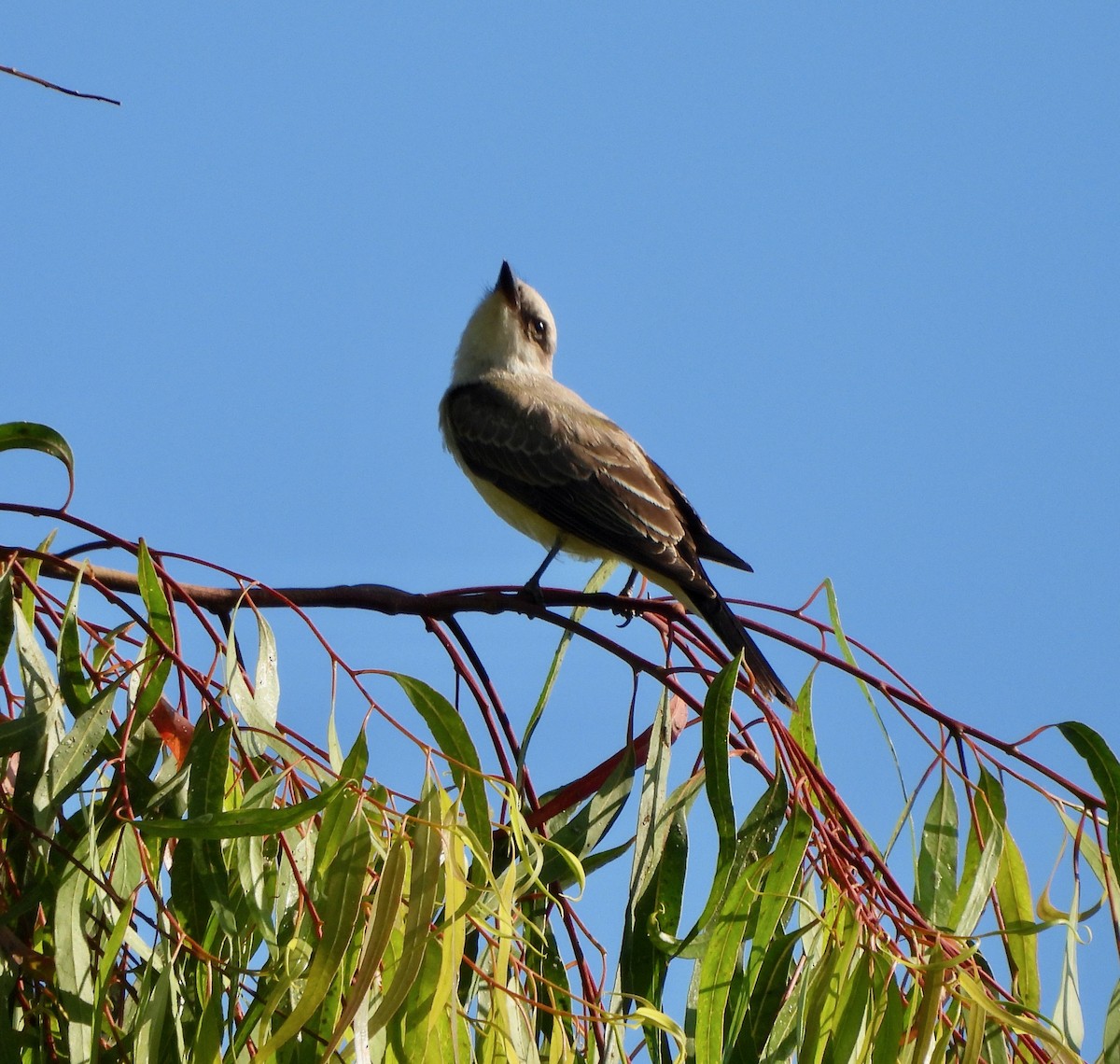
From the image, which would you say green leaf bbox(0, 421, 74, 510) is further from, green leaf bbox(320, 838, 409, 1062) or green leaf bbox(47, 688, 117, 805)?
green leaf bbox(320, 838, 409, 1062)

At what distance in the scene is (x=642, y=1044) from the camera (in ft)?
7.67

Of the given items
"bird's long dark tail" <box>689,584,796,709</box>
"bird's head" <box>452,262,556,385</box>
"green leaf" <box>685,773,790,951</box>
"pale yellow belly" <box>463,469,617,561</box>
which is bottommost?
"green leaf" <box>685,773,790,951</box>

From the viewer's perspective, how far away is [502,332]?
533 centimetres

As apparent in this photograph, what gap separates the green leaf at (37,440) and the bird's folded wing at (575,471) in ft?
5.30

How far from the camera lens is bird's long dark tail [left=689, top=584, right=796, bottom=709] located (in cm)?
306

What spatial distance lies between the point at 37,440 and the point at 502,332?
10.1ft

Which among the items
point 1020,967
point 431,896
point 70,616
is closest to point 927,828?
point 1020,967

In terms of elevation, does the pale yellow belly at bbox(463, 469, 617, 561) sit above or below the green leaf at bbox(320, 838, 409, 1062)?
above

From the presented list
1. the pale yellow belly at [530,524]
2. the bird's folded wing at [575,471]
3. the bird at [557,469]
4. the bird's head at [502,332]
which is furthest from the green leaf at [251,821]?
the bird's head at [502,332]

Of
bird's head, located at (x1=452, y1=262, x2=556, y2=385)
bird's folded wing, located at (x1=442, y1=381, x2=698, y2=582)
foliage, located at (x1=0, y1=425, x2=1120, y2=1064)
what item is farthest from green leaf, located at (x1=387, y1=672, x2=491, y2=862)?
bird's head, located at (x1=452, y1=262, x2=556, y2=385)

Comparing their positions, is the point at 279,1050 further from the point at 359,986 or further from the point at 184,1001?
the point at 359,986

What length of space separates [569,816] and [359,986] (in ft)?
3.62

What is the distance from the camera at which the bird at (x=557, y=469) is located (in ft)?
12.2

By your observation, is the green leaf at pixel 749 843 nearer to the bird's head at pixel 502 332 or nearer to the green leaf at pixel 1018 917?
the green leaf at pixel 1018 917
